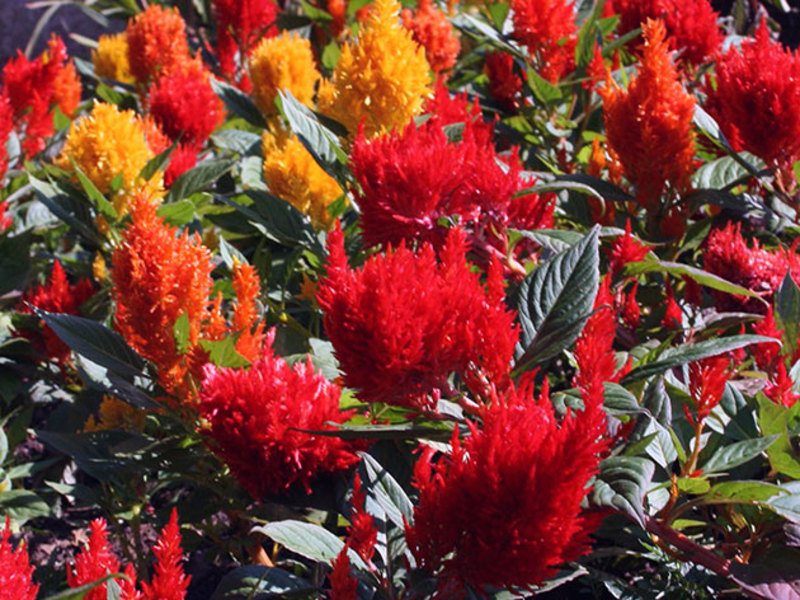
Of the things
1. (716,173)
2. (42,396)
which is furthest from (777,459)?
(42,396)

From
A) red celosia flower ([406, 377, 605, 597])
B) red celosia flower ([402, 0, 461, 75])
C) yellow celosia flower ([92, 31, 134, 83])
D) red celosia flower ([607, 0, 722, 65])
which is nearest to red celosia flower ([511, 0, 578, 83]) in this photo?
red celosia flower ([607, 0, 722, 65])

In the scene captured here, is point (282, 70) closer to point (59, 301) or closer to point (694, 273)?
point (59, 301)

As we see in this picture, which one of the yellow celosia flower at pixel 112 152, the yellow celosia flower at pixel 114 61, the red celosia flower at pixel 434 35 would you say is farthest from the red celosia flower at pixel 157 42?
the yellow celosia flower at pixel 112 152

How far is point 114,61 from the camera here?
381 cm

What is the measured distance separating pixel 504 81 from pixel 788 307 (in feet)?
4.78

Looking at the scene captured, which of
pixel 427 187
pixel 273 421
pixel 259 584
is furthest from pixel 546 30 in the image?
pixel 259 584

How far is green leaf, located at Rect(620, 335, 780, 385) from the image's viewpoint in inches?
53.6

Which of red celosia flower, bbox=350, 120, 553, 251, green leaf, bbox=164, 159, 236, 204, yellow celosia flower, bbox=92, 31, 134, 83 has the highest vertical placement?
red celosia flower, bbox=350, 120, 553, 251

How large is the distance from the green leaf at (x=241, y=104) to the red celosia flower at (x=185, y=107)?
0.10ft

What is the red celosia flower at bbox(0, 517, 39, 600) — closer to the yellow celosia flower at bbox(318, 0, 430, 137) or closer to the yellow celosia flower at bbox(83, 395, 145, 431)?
the yellow celosia flower at bbox(83, 395, 145, 431)

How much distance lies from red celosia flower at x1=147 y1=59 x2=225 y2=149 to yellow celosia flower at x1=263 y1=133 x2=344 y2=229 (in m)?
0.63

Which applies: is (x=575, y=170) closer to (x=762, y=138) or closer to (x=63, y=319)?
(x=762, y=138)

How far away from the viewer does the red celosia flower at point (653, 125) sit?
177 cm

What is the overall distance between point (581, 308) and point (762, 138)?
2.09ft
